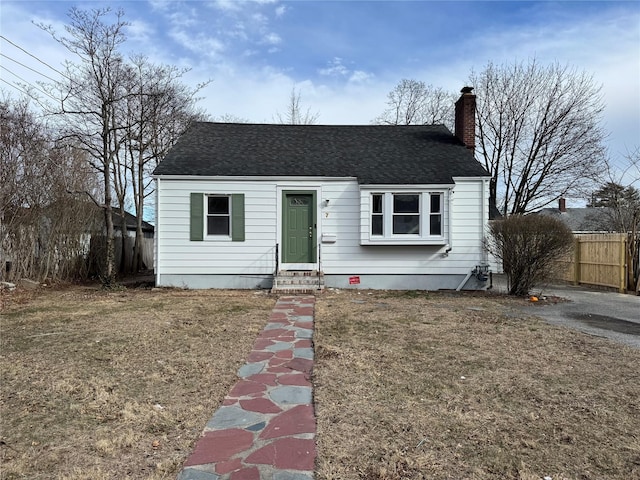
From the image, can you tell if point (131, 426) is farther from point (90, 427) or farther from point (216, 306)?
point (216, 306)

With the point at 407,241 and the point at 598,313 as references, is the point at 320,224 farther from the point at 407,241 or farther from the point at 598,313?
the point at 598,313

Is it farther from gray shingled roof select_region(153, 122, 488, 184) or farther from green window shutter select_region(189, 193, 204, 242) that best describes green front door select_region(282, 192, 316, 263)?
green window shutter select_region(189, 193, 204, 242)

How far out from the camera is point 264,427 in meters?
3.06

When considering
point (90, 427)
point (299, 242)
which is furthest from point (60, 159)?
point (90, 427)

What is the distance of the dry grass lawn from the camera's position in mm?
2570

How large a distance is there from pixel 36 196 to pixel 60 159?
209 centimetres

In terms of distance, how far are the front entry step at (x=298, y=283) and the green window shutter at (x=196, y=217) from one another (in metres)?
2.56

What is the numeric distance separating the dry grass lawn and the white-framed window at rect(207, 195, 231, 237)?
458 centimetres

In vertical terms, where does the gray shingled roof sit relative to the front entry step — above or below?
above

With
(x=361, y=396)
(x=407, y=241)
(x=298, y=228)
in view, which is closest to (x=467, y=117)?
(x=407, y=241)

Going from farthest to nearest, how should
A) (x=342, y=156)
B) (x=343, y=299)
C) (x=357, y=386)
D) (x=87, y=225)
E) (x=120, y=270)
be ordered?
(x=120, y=270) < (x=87, y=225) < (x=342, y=156) < (x=343, y=299) < (x=357, y=386)

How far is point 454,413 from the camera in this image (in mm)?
3279

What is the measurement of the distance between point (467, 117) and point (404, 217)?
4.49m

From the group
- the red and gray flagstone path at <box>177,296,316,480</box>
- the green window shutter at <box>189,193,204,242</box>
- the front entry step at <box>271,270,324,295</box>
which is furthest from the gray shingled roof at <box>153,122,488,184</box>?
the red and gray flagstone path at <box>177,296,316,480</box>
